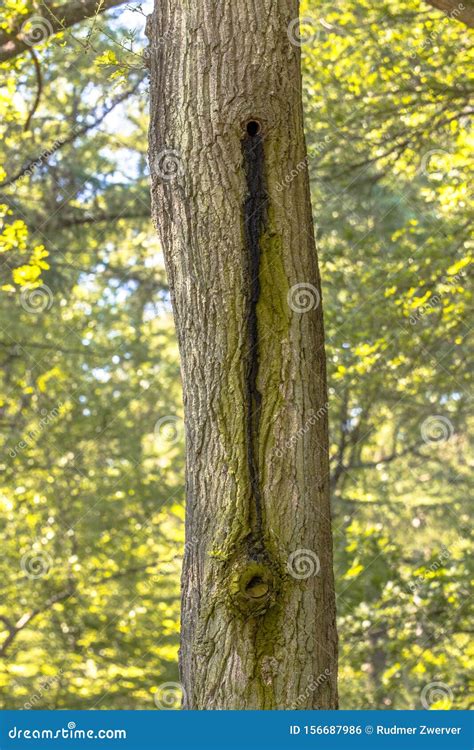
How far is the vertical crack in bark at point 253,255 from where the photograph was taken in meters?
3.29

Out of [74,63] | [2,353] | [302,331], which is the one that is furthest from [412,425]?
[302,331]

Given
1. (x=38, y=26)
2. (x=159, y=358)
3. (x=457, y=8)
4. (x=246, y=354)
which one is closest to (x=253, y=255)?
(x=246, y=354)

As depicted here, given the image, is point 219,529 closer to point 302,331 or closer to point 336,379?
point 302,331

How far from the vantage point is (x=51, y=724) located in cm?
357

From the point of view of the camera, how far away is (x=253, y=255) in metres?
3.38

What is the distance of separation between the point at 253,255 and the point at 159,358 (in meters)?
8.77

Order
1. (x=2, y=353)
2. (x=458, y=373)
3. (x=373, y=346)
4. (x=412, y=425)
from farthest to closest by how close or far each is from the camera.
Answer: (x=412, y=425), (x=2, y=353), (x=458, y=373), (x=373, y=346)

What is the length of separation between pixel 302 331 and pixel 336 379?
5.16 meters

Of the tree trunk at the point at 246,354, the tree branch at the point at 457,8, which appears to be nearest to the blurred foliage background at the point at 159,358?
the tree branch at the point at 457,8

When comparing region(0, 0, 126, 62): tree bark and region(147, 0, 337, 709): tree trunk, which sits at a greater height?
region(0, 0, 126, 62): tree bark

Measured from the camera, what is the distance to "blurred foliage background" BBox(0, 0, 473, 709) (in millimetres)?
8164

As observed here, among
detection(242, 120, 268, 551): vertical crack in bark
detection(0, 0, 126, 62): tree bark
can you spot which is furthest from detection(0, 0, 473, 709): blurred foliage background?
detection(242, 120, 268, 551): vertical crack in bark

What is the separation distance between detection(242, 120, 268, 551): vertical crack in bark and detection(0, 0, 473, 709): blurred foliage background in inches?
167

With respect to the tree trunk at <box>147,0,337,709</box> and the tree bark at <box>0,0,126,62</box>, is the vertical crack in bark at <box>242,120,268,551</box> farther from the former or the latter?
the tree bark at <box>0,0,126,62</box>
